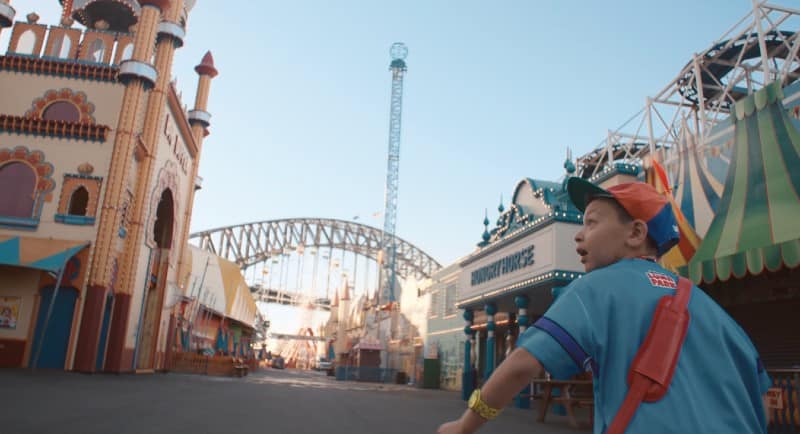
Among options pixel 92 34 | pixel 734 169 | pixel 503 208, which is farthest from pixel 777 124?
pixel 92 34

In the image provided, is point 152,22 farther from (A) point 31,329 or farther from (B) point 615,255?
(B) point 615,255

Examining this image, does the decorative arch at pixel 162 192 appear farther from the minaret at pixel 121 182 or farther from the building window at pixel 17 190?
the building window at pixel 17 190

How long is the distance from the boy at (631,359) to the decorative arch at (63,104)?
66.0 ft

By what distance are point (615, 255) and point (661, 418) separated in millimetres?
592

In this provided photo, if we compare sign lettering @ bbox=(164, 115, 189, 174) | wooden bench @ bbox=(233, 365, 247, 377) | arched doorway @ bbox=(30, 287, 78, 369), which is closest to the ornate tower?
sign lettering @ bbox=(164, 115, 189, 174)

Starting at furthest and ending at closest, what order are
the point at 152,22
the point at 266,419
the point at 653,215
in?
the point at 152,22
the point at 266,419
the point at 653,215

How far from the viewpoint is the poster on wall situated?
17.0 m

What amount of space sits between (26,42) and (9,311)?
885 centimetres

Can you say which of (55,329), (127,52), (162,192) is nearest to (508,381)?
(55,329)

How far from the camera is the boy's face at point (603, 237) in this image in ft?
6.75

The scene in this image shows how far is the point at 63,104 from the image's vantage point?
1908 centimetres

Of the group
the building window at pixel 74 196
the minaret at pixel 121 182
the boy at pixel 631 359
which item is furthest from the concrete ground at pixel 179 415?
the building window at pixel 74 196

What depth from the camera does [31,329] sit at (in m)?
17.0

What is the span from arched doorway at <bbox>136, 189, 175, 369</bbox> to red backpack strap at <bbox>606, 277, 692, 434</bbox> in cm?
2259
